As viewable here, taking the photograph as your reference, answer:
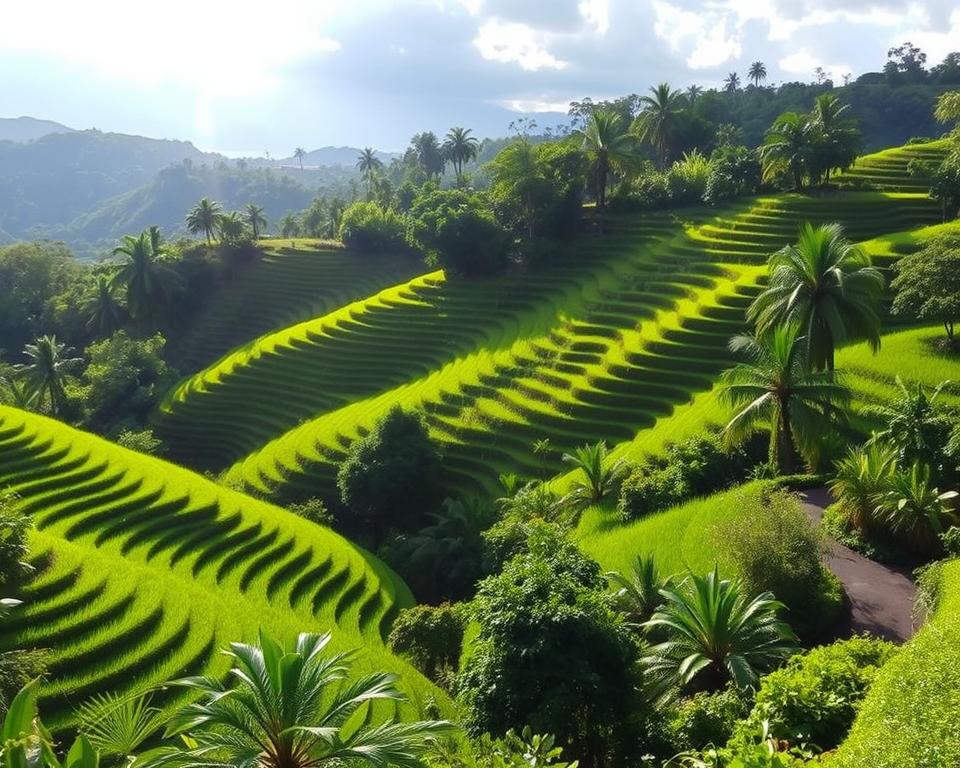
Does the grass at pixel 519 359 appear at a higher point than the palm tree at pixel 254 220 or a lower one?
lower

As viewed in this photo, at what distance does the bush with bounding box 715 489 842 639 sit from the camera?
13844 mm

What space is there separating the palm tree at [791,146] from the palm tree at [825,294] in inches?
913

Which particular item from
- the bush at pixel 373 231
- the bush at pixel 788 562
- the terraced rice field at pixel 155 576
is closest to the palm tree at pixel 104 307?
the bush at pixel 373 231

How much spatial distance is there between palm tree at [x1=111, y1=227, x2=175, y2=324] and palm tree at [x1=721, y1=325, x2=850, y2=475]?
47.5 m

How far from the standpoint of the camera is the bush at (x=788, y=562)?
13.8 metres

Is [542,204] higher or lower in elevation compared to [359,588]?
higher

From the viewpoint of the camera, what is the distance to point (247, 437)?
37.8m

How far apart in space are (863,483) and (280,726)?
14.3m

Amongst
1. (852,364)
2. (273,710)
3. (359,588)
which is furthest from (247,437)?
(273,710)

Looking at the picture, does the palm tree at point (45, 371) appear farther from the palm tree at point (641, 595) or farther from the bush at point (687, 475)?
the palm tree at point (641, 595)

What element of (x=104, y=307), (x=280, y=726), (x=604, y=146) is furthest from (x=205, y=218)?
(x=280, y=726)

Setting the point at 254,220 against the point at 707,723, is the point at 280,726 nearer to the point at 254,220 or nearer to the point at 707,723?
the point at 707,723

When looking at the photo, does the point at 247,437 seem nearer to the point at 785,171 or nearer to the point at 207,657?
the point at 207,657

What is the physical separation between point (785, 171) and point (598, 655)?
41322mm
